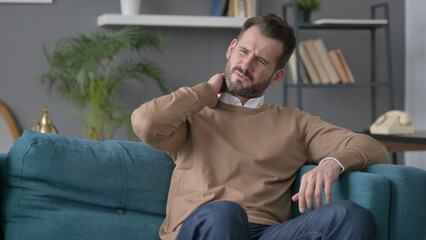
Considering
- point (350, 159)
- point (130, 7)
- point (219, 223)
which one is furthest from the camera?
point (130, 7)

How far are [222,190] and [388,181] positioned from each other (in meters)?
0.48

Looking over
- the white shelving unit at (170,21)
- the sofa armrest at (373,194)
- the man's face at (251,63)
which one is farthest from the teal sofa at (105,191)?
the white shelving unit at (170,21)

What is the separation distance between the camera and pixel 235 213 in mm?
1545

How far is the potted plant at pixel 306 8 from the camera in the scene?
3928 mm

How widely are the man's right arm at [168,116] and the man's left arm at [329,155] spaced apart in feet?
1.27

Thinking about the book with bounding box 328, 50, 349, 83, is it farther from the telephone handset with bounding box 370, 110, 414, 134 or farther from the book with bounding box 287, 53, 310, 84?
the telephone handset with bounding box 370, 110, 414, 134

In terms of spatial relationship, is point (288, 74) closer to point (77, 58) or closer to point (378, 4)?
point (378, 4)

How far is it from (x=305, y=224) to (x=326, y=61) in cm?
250

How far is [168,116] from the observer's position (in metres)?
1.79

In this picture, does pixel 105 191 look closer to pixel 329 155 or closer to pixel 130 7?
pixel 329 155

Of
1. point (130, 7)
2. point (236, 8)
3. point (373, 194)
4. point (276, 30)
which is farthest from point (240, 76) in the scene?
point (236, 8)

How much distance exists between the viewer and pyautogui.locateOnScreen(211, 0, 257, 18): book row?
3.87 metres

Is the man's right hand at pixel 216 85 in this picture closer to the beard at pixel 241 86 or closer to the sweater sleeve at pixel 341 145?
the beard at pixel 241 86

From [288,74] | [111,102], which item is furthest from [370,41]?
[111,102]
